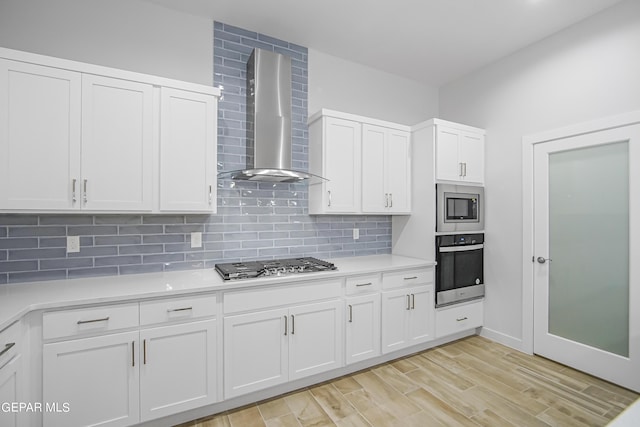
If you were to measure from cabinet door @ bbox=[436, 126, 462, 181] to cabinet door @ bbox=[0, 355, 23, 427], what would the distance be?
11.1 ft

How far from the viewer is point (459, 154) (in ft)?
10.8

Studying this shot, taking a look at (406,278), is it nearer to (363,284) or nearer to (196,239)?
(363,284)

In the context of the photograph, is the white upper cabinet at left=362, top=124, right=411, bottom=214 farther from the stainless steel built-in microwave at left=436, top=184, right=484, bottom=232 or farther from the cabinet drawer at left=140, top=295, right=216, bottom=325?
the cabinet drawer at left=140, top=295, right=216, bottom=325

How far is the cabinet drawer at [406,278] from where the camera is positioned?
2.81 m

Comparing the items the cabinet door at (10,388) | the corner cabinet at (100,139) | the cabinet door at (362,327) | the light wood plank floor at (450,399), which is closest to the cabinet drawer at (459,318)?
the light wood plank floor at (450,399)

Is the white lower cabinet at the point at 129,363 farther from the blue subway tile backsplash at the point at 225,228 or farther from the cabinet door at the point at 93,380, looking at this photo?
the blue subway tile backsplash at the point at 225,228

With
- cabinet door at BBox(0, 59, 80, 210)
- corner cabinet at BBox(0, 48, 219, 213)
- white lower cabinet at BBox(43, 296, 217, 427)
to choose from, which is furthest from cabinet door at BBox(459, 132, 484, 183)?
cabinet door at BBox(0, 59, 80, 210)

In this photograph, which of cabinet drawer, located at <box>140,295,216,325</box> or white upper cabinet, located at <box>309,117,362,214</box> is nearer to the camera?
cabinet drawer, located at <box>140,295,216,325</box>

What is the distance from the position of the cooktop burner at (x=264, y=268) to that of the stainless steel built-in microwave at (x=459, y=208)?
1372 millimetres

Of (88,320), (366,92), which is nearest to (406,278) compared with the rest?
(366,92)

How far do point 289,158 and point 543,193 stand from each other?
8.19 feet

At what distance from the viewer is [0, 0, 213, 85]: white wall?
209 centimetres

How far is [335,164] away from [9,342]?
245cm

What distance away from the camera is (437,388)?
246 centimetres
